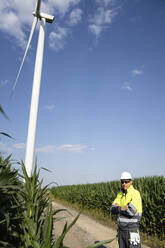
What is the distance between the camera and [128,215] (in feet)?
15.4

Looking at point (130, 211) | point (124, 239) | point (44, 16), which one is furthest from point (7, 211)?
point (44, 16)

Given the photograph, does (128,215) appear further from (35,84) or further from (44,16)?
(44,16)

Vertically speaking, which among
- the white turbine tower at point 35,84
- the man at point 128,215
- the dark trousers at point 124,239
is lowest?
the dark trousers at point 124,239

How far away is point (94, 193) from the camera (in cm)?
1734

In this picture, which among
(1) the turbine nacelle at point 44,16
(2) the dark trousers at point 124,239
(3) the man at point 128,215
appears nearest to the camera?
(3) the man at point 128,215

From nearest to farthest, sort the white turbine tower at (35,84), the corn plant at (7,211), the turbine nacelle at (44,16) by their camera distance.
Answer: the corn plant at (7,211), the white turbine tower at (35,84), the turbine nacelle at (44,16)

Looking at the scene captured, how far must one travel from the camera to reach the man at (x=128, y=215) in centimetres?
458

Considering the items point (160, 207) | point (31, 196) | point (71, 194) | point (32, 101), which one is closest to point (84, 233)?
point (160, 207)

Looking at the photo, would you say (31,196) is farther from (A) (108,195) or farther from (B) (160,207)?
(A) (108,195)

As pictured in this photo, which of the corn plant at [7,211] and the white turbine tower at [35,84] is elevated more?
the white turbine tower at [35,84]

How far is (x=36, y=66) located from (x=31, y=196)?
5939 millimetres

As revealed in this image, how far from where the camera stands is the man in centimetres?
458

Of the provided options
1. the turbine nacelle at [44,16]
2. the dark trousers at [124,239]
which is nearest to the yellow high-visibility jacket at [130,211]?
the dark trousers at [124,239]

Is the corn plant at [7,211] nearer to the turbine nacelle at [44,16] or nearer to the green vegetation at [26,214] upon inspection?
the green vegetation at [26,214]
